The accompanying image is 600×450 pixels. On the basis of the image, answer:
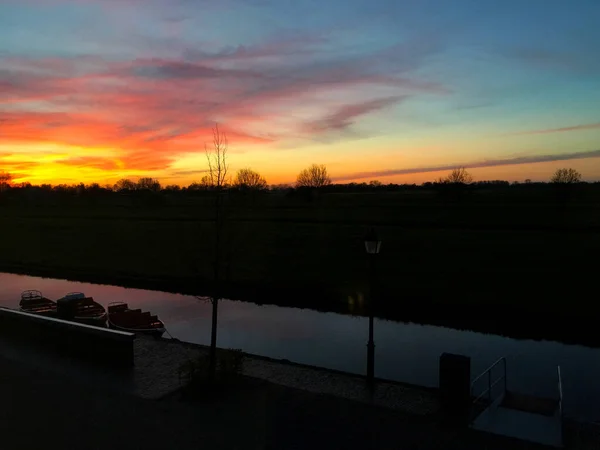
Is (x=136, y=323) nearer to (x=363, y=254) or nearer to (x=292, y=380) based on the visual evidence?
(x=292, y=380)

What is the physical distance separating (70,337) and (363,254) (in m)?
29.2

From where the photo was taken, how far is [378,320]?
26.6 m

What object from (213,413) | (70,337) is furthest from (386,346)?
(213,413)

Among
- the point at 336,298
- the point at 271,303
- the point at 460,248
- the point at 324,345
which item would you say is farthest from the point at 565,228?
the point at 324,345

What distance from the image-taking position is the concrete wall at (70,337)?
12.4 metres

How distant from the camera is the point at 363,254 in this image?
40.6 metres

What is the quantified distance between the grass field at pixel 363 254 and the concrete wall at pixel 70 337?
282cm

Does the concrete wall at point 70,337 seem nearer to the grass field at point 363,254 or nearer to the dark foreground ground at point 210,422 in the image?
the dark foreground ground at point 210,422

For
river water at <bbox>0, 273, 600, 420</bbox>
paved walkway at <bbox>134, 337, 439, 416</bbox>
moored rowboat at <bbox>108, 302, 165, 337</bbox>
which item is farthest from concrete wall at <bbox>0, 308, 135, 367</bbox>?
river water at <bbox>0, 273, 600, 420</bbox>

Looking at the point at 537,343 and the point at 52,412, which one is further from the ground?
the point at 52,412

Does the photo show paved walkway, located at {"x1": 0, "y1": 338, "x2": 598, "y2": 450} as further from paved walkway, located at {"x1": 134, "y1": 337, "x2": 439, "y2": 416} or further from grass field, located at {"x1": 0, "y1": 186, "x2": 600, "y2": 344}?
grass field, located at {"x1": 0, "y1": 186, "x2": 600, "y2": 344}

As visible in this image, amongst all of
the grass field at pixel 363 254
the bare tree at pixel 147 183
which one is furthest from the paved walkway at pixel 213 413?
the bare tree at pixel 147 183

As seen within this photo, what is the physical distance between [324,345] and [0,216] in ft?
244

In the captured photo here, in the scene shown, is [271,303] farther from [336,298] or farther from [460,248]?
[460,248]
